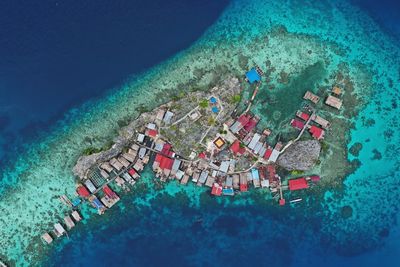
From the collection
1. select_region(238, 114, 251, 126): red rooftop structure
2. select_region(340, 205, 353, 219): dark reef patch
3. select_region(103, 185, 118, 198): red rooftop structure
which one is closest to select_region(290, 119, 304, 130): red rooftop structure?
select_region(238, 114, 251, 126): red rooftop structure

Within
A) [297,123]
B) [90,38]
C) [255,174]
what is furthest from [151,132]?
[297,123]

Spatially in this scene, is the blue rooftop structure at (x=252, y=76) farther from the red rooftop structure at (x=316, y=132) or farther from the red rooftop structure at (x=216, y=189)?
the red rooftop structure at (x=216, y=189)

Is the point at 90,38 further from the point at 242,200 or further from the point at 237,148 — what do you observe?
the point at 242,200

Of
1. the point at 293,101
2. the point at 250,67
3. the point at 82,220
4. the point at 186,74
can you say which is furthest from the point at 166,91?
the point at 82,220

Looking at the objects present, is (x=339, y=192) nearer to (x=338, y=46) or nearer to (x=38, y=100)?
(x=338, y=46)

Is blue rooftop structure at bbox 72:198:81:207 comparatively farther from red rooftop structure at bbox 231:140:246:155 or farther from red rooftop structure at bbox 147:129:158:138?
red rooftop structure at bbox 231:140:246:155

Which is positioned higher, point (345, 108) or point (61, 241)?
point (61, 241)

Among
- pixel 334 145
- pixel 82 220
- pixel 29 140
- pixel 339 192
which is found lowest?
pixel 339 192
